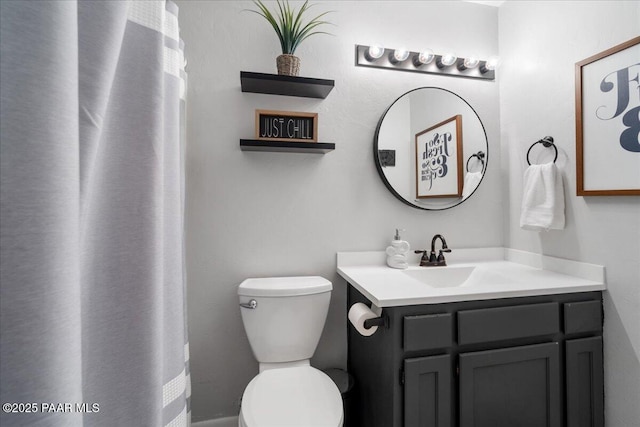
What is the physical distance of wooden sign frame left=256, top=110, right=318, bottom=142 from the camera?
1.54m

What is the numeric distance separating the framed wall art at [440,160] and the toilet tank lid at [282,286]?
827mm

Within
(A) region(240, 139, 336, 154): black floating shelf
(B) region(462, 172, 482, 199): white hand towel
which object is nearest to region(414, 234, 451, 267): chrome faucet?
(B) region(462, 172, 482, 199): white hand towel

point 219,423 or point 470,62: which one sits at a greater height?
point 470,62

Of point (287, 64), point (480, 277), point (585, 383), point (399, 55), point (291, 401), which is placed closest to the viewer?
point (291, 401)

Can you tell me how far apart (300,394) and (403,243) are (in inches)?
36.9

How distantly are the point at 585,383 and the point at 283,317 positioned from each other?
Result: 137cm

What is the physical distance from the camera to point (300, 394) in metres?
1.16

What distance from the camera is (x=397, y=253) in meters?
1.67

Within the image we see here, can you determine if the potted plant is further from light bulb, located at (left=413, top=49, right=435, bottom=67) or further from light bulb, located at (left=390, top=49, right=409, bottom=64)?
light bulb, located at (left=413, top=49, right=435, bottom=67)

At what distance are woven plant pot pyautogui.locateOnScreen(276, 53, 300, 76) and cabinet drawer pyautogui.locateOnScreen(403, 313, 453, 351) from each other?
1.30 meters

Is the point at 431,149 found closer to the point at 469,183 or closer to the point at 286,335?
the point at 469,183

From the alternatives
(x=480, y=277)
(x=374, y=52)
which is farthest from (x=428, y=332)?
(x=374, y=52)

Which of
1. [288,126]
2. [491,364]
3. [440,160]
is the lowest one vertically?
[491,364]

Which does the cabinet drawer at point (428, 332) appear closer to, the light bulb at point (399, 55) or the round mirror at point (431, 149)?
the round mirror at point (431, 149)
